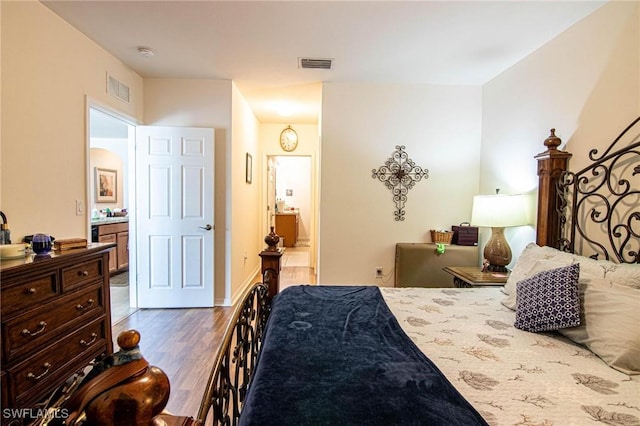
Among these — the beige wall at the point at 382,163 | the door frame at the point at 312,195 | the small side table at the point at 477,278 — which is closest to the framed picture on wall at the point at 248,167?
the door frame at the point at 312,195

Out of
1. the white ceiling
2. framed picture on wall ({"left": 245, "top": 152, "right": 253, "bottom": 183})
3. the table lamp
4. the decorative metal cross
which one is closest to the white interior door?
the white ceiling

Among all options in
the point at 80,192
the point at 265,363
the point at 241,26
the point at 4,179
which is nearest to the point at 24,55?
the point at 4,179

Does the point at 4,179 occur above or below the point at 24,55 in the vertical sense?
below

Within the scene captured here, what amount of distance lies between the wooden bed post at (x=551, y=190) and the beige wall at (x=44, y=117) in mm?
3679

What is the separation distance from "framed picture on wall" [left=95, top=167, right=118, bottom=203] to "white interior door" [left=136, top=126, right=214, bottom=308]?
2.85 m

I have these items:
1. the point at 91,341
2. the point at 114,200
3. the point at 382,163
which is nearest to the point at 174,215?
the point at 91,341

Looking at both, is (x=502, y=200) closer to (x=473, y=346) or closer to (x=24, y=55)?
(x=473, y=346)

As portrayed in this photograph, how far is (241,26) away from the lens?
7.89 ft

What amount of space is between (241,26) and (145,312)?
3096 mm

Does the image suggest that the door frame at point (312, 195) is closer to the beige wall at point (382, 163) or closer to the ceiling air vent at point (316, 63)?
the beige wall at point (382, 163)

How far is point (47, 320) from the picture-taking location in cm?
173

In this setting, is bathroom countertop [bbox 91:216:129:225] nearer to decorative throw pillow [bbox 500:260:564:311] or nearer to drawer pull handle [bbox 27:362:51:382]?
drawer pull handle [bbox 27:362:51:382]

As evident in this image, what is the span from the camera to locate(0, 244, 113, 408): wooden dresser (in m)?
1.50

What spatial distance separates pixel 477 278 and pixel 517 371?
1.55m
